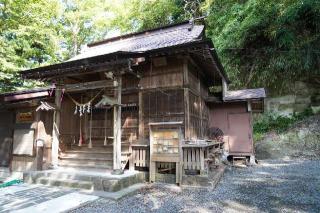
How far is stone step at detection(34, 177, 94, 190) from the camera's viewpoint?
6.57m

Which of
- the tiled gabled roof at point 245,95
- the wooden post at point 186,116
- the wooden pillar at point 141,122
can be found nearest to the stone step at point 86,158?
the wooden pillar at point 141,122

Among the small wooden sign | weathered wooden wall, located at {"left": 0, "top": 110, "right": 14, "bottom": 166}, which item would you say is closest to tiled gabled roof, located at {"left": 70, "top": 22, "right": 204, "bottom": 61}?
the small wooden sign

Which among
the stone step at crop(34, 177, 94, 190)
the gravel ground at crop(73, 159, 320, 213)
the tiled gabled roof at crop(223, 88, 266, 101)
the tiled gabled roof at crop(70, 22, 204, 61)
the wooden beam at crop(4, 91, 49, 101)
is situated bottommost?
the gravel ground at crop(73, 159, 320, 213)

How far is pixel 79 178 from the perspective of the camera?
6902 mm

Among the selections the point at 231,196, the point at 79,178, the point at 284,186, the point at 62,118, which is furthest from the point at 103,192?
the point at 284,186

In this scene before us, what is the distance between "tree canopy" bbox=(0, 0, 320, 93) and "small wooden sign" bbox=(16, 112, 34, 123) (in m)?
4.53

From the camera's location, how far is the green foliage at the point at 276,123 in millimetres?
15902

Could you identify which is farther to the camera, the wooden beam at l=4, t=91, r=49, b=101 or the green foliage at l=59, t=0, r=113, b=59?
the green foliage at l=59, t=0, r=113, b=59

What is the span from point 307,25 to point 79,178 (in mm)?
17166

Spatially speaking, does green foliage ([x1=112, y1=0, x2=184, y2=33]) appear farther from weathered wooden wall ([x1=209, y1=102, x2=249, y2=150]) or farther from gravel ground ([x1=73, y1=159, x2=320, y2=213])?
gravel ground ([x1=73, y1=159, x2=320, y2=213])

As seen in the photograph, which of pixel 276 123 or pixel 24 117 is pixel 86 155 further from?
pixel 276 123

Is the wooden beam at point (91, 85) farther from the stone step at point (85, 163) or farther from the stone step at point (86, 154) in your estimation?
the stone step at point (85, 163)

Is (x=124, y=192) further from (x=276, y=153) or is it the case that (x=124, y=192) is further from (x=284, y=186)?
(x=276, y=153)

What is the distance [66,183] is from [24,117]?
412 cm
